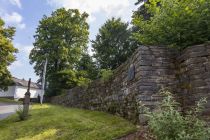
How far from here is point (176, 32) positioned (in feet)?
22.3

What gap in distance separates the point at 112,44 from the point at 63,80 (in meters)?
6.89

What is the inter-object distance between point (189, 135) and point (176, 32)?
3160mm

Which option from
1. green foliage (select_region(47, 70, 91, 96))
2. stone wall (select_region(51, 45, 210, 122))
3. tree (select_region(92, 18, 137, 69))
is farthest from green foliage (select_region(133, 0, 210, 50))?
green foliage (select_region(47, 70, 91, 96))

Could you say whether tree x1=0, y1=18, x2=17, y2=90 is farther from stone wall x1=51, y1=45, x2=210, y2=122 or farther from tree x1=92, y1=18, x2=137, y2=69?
stone wall x1=51, y1=45, x2=210, y2=122

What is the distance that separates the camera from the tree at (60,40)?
34.7 m

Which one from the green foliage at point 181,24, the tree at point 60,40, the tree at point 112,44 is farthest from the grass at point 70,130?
the tree at point 60,40

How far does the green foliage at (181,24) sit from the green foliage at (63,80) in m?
22.2

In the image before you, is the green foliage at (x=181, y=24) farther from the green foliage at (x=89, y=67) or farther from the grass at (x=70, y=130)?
the green foliage at (x=89, y=67)

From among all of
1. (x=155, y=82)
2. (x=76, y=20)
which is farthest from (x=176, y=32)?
(x=76, y=20)

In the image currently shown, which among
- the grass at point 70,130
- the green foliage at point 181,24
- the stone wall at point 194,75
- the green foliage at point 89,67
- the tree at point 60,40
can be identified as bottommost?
the grass at point 70,130

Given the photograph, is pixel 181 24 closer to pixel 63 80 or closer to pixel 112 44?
pixel 112 44

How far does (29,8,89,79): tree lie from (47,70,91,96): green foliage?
2.36 m

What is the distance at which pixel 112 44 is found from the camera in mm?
29000

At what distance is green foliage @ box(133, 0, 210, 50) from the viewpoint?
260 inches
